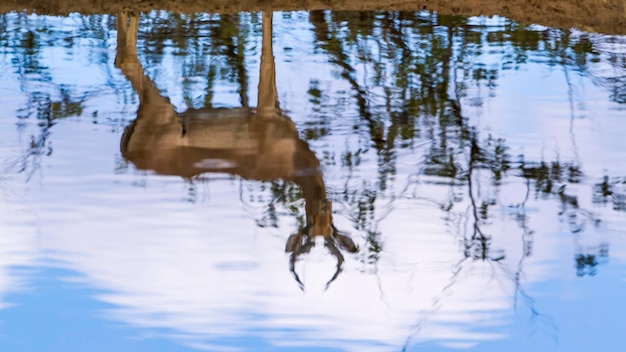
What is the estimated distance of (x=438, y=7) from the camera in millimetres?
11398

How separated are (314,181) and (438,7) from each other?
150 inches

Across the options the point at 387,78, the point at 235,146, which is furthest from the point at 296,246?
the point at 387,78

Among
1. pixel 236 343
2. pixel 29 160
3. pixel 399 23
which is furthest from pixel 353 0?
pixel 236 343

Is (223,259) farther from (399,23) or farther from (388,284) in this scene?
(399,23)

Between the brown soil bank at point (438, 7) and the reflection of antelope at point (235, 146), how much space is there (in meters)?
1.74

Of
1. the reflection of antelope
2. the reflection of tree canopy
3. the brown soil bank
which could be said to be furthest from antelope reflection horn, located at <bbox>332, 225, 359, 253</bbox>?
the brown soil bank

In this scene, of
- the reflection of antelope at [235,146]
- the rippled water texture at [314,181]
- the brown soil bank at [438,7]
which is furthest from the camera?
the brown soil bank at [438,7]

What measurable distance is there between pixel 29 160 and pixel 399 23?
4.48m

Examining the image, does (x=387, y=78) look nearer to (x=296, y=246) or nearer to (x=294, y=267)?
(x=296, y=246)

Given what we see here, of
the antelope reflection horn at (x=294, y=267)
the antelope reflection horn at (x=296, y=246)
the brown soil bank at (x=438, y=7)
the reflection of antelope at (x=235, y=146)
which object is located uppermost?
the brown soil bank at (x=438, y=7)

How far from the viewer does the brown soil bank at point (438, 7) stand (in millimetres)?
11141

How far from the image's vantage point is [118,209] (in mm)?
7496

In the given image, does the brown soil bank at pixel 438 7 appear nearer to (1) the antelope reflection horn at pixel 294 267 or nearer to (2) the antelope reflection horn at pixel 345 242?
A: (2) the antelope reflection horn at pixel 345 242

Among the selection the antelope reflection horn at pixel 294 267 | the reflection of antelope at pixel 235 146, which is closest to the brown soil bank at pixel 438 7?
the reflection of antelope at pixel 235 146
